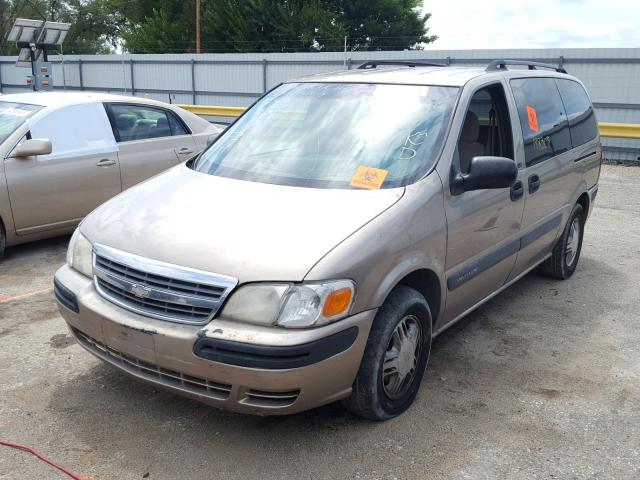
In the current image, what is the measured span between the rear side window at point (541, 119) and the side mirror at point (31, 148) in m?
4.07

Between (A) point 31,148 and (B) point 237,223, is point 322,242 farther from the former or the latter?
(A) point 31,148

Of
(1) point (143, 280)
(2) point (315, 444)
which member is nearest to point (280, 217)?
(1) point (143, 280)

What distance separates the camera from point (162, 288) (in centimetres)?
282

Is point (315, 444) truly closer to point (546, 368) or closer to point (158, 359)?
point (158, 359)

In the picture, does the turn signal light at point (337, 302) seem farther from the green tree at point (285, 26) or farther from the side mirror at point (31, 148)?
the green tree at point (285, 26)

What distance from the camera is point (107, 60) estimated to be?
25.7m

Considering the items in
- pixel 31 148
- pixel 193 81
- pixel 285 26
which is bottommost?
pixel 193 81

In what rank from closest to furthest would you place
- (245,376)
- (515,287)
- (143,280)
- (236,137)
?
(245,376), (143,280), (236,137), (515,287)

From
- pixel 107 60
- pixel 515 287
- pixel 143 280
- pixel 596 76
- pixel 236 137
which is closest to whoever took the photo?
pixel 143 280

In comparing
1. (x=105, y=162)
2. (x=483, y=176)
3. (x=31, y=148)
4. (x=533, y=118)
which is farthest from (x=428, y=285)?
(x=105, y=162)

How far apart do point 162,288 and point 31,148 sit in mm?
3584

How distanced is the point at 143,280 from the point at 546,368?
2.53 m

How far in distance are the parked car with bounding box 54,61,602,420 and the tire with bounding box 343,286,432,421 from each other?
0.03 ft

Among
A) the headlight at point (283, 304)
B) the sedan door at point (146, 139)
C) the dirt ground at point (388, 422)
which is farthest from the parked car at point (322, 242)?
the sedan door at point (146, 139)
